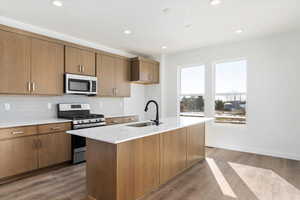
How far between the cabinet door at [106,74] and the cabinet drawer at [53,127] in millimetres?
A: 1141

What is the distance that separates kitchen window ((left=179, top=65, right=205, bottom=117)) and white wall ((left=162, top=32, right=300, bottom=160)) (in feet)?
1.73

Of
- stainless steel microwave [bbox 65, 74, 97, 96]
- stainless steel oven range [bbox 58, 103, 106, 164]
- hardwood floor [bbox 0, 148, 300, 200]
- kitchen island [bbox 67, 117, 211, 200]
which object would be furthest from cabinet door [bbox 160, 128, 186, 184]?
stainless steel microwave [bbox 65, 74, 97, 96]

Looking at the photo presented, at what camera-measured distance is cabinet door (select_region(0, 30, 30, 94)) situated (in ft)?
8.91

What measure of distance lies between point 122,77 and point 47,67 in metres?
1.81

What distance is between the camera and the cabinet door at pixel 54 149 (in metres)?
2.92

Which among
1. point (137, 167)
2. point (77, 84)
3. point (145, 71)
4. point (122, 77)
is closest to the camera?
point (137, 167)

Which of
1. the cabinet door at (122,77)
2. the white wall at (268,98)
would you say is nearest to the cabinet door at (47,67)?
Answer: the cabinet door at (122,77)

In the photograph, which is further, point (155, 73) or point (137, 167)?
point (155, 73)

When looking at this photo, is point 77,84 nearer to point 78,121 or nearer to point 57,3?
point 78,121

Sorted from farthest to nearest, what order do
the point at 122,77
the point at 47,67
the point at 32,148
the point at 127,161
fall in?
the point at 122,77 → the point at 47,67 → the point at 32,148 → the point at 127,161

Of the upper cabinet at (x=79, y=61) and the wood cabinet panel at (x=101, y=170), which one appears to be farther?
the upper cabinet at (x=79, y=61)

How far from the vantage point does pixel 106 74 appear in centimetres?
422

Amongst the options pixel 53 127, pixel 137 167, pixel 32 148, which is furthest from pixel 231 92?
pixel 32 148

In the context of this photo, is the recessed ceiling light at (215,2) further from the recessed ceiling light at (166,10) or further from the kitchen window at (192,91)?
the kitchen window at (192,91)
